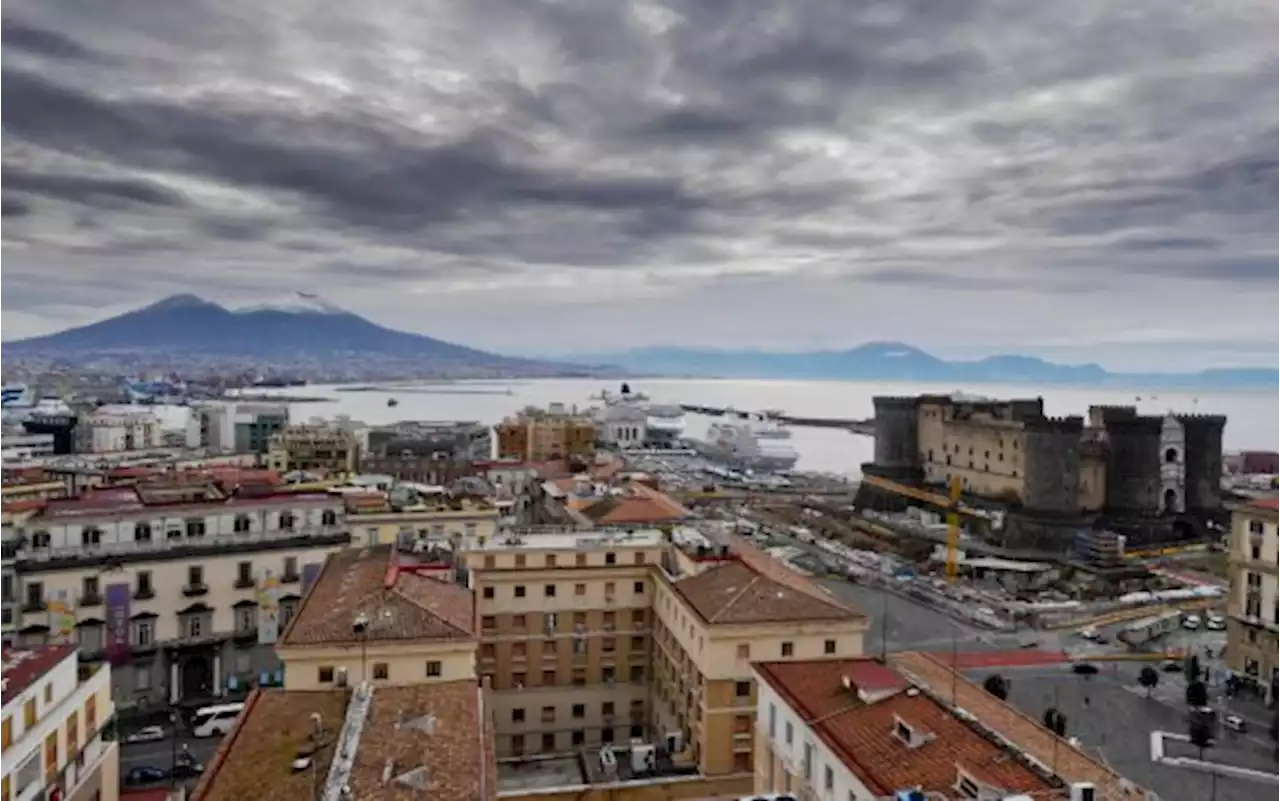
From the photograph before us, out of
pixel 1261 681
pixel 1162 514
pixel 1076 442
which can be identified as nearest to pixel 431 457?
pixel 1076 442

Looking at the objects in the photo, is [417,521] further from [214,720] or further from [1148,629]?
[1148,629]

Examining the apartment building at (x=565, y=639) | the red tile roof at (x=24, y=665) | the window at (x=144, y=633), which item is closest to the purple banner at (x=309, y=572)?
the window at (x=144, y=633)

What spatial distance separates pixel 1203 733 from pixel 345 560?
26838 mm

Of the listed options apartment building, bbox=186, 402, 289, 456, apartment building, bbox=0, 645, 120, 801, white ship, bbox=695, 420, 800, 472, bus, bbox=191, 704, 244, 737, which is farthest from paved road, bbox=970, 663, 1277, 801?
white ship, bbox=695, 420, 800, 472

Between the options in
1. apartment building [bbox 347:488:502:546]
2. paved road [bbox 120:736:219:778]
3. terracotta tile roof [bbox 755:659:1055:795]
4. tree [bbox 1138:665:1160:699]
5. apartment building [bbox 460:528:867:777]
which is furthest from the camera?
apartment building [bbox 347:488:502:546]

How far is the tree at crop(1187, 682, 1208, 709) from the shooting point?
120ft

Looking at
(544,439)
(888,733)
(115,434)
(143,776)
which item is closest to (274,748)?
(888,733)

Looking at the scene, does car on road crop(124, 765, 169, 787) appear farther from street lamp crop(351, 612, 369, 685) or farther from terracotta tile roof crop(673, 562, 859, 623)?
terracotta tile roof crop(673, 562, 859, 623)

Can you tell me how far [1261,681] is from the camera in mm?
38656

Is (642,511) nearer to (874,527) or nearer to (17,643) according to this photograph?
(17,643)

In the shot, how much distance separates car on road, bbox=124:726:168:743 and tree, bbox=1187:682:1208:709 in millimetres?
34984

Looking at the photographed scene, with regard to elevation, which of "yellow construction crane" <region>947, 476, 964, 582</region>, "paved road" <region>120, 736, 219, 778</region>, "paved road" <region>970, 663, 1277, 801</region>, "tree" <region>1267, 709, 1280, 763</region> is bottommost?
"paved road" <region>120, 736, 219, 778</region>

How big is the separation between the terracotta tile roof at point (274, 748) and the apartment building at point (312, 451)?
65.6 metres

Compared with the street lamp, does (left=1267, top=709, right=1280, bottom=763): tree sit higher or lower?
lower
